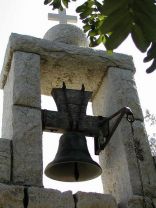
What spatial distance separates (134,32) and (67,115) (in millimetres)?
2602

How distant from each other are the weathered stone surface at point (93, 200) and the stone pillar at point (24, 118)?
333 mm

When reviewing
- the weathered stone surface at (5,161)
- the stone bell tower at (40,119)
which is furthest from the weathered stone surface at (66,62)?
the weathered stone surface at (5,161)

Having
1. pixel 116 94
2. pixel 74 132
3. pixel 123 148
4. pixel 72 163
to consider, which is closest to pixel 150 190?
pixel 123 148

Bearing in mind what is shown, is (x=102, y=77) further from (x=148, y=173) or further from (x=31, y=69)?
(x=148, y=173)

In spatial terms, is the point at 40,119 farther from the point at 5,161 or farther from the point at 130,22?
the point at 130,22

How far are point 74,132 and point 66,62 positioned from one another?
82 cm

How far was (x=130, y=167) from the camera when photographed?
126 inches

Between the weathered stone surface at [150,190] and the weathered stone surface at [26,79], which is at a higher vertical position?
the weathered stone surface at [26,79]

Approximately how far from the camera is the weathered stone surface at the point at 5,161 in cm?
282

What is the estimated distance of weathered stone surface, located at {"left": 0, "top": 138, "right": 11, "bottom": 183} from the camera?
111 inches

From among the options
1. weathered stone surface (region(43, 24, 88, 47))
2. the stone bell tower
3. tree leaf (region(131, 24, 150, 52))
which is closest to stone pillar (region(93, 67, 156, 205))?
the stone bell tower

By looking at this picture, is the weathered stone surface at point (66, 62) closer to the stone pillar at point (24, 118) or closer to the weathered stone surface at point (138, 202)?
the stone pillar at point (24, 118)

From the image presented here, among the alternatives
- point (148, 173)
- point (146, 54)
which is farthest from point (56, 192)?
point (146, 54)

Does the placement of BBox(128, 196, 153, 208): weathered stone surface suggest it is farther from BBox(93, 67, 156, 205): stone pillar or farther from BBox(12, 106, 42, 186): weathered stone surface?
BBox(12, 106, 42, 186): weathered stone surface
